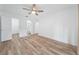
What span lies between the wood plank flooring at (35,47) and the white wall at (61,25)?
0.11 metres

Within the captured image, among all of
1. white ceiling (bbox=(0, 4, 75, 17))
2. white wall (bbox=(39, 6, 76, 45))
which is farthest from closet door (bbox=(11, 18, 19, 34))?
white wall (bbox=(39, 6, 76, 45))

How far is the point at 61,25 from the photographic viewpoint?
2.42 metres

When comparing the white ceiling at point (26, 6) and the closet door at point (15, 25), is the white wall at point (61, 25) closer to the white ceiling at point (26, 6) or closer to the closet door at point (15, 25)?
the white ceiling at point (26, 6)

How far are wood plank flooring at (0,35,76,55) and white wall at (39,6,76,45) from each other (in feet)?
0.35

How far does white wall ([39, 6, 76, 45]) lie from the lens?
2.41 m

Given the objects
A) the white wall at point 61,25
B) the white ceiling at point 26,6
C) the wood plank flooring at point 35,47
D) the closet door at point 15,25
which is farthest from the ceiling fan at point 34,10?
the wood plank flooring at point 35,47

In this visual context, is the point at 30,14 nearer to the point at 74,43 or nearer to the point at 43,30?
the point at 43,30

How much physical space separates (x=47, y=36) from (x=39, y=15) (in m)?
0.41

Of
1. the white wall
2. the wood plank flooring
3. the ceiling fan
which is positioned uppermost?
the ceiling fan

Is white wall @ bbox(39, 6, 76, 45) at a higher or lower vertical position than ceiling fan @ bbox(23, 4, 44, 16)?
lower

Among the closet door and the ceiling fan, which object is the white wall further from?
the closet door

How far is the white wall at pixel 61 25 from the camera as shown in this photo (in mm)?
2410

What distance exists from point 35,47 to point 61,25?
61 centimetres

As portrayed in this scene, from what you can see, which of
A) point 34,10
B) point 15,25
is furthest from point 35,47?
point 34,10
